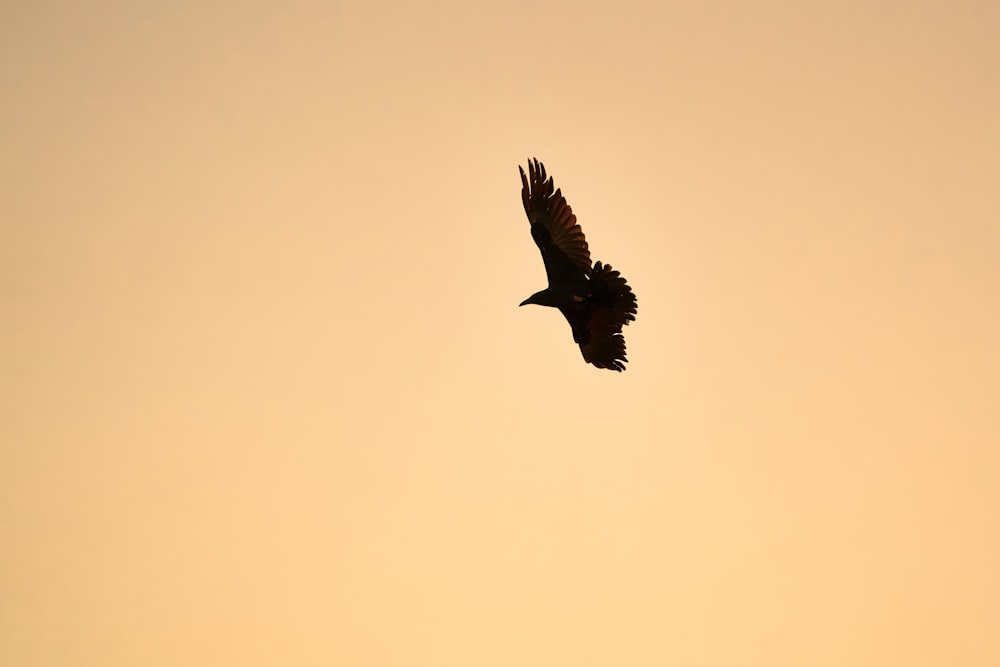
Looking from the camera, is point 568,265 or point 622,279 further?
point 568,265

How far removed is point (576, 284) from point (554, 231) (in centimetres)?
129

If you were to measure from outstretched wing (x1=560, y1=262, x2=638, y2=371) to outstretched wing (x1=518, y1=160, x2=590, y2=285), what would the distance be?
0.70m

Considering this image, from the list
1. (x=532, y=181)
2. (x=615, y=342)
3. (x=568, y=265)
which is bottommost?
(x=615, y=342)

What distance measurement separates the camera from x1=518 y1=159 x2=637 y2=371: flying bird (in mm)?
17438

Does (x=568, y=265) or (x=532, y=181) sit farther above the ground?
(x=532, y=181)

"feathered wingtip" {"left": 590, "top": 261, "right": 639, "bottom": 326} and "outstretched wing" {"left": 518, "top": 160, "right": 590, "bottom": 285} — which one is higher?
"outstretched wing" {"left": 518, "top": 160, "right": 590, "bottom": 285}

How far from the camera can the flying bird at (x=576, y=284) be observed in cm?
1744

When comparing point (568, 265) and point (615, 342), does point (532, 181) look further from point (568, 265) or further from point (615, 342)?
point (615, 342)

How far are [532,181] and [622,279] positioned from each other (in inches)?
124

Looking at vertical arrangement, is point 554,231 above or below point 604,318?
above

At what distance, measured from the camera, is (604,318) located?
704 inches

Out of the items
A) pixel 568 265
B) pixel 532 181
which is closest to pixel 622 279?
pixel 568 265

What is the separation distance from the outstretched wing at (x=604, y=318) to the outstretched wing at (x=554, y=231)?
697 millimetres

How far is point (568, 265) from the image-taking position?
60.3 ft
